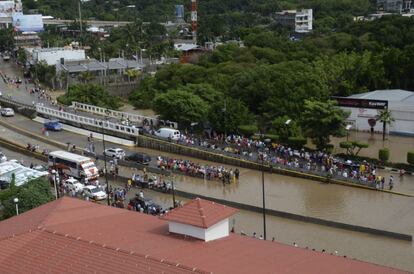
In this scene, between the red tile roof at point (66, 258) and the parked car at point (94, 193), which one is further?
the parked car at point (94, 193)

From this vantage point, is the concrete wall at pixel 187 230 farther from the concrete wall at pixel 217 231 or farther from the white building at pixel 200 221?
the concrete wall at pixel 217 231

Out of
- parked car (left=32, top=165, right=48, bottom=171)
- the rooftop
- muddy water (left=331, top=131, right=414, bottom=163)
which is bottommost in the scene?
muddy water (left=331, top=131, right=414, bottom=163)

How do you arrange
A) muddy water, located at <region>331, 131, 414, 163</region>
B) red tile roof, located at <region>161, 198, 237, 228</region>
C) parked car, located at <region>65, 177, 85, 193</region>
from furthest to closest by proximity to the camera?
1. muddy water, located at <region>331, 131, 414, 163</region>
2. parked car, located at <region>65, 177, 85, 193</region>
3. red tile roof, located at <region>161, 198, 237, 228</region>

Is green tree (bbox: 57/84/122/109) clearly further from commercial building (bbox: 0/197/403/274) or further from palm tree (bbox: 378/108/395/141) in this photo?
commercial building (bbox: 0/197/403/274)

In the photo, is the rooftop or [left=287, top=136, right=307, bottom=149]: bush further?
the rooftop

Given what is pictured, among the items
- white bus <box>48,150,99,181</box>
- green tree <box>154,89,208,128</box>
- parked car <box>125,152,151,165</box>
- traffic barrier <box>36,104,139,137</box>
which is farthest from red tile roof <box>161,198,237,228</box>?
green tree <box>154,89,208,128</box>

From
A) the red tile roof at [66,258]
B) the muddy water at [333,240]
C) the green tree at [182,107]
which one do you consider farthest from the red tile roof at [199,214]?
the green tree at [182,107]
